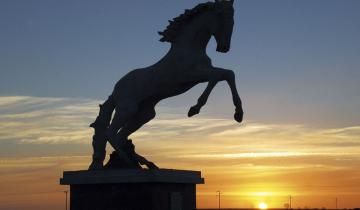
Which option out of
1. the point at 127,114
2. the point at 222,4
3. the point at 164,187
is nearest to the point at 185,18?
the point at 222,4

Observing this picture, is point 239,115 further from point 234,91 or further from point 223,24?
point 223,24

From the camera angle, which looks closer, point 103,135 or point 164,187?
point 164,187

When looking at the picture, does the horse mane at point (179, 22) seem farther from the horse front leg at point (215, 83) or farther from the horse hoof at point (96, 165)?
the horse hoof at point (96, 165)

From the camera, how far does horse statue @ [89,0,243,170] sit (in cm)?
1219

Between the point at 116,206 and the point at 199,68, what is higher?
the point at 199,68

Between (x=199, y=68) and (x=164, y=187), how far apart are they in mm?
2063

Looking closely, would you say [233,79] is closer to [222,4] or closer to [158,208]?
[222,4]

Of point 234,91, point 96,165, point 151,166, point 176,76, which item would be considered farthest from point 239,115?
point 96,165

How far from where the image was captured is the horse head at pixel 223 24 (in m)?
12.2

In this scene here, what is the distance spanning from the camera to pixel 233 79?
12133 millimetres

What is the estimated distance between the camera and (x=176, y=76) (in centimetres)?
1230

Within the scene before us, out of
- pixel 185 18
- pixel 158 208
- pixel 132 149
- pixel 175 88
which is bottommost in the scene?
pixel 158 208

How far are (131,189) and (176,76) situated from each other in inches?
79.4

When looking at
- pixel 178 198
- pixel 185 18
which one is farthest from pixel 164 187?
pixel 185 18
